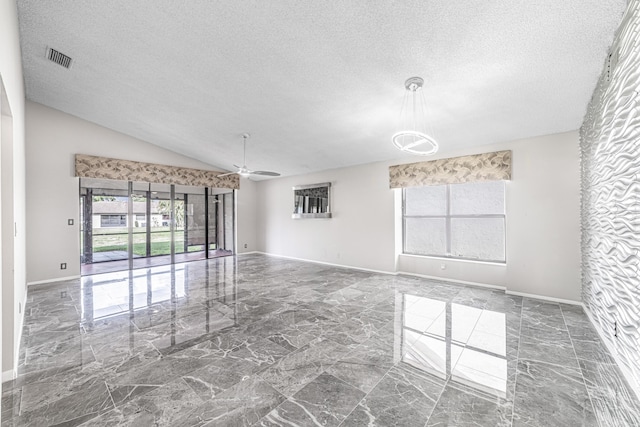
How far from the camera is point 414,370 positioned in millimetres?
2498

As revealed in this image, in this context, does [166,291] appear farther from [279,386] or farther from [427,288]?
[427,288]

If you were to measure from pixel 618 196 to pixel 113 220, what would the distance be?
9306 millimetres

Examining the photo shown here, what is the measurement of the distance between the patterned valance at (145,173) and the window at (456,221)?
5788 millimetres

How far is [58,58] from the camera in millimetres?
3961

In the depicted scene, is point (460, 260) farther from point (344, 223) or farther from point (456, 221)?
point (344, 223)

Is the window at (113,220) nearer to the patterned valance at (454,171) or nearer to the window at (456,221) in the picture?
the patterned valance at (454,171)

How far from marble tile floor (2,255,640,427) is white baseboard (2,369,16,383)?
0.10 metres

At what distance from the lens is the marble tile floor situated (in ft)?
6.43

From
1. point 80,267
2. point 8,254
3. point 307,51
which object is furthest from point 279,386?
point 80,267

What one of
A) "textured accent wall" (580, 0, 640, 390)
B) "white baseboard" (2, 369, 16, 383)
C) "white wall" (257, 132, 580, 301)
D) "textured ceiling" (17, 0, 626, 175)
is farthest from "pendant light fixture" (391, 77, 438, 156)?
"white baseboard" (2, 369, 16, 383)

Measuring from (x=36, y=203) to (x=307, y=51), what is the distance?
6.43 metres

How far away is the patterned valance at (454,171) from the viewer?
16.2ft

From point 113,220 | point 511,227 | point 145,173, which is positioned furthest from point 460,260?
point 113,220

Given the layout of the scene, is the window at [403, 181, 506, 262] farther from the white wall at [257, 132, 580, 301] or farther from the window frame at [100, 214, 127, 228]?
the window frame at [100, 214, 127, 228]
